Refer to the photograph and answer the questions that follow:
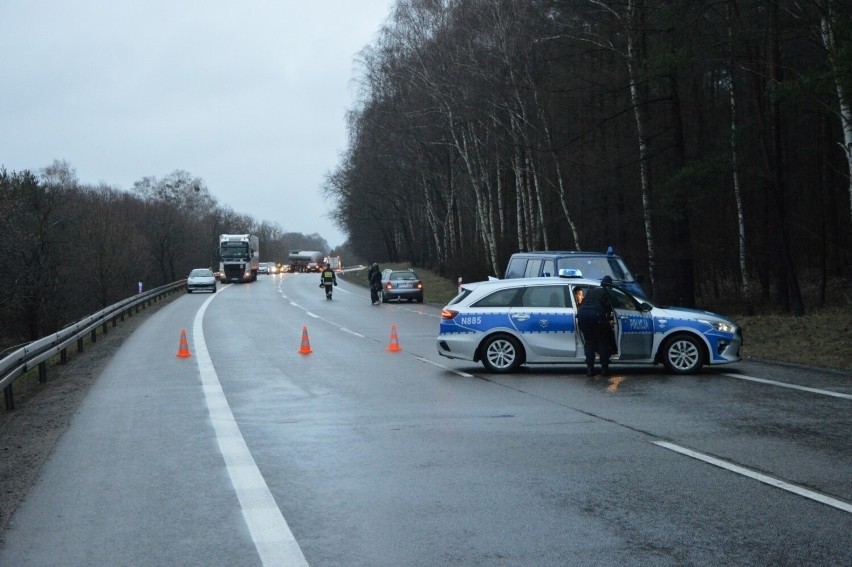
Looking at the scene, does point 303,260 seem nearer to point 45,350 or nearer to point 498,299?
point 45,350

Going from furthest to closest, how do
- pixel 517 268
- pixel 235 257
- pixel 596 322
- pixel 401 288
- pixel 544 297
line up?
1. pixel 235 257
2. pixel 401 288
3. pixel 517 268
4. pixel 544 297
5. pixel 596 322

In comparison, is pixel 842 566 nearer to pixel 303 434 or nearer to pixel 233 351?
pixel 303 434

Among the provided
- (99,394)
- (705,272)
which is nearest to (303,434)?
(99,394)

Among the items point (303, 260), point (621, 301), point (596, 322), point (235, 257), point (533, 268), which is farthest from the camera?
point (303, 260)

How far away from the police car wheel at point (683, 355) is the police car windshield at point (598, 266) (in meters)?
5.29

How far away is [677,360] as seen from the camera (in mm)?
17516

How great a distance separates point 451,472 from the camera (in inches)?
367

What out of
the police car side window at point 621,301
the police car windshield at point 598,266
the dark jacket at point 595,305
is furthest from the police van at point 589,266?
the dark jacket at point 595,305

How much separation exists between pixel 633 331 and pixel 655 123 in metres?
16.8

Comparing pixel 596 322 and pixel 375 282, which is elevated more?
pixel 375 282

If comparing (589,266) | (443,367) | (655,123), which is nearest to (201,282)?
(655,123)

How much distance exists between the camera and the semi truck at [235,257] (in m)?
77.8

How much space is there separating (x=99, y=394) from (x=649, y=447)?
896 centimetres

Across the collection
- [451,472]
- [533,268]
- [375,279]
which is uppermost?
[533,268]
